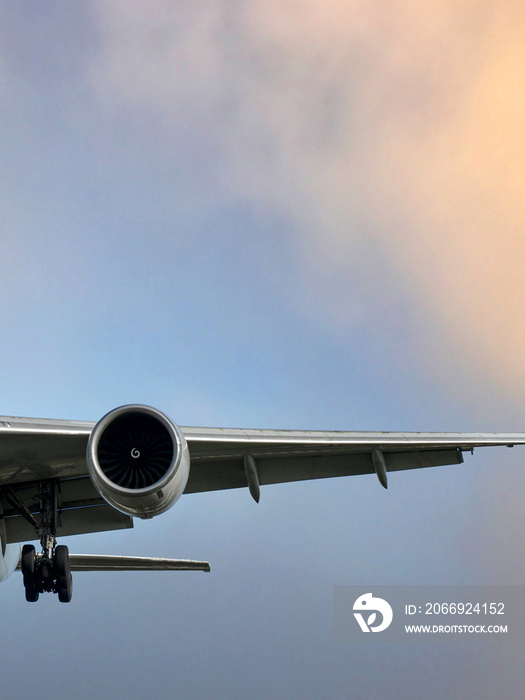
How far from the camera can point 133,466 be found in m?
10.1

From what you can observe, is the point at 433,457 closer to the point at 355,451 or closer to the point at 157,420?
the point at 355,451

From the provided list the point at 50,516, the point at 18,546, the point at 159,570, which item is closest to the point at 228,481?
the point at 159,570

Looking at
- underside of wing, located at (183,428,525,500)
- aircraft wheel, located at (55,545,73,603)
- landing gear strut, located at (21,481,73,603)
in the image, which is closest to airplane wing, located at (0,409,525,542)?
underside of wing, located at (183,428,525,500)

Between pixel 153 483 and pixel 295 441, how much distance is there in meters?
2.36

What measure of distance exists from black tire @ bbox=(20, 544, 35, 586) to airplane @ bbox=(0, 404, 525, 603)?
0.02 metres

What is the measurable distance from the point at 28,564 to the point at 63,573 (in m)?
0.61

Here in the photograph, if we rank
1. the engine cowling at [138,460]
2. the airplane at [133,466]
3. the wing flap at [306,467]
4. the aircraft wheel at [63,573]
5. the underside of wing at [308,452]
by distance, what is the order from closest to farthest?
1. the engine cowling at [138,460]
2. the airplane at [133,466]
3. the underside of wing at [308,452]
4. the aircraft wheel at [63,573]
5. the wing flap at [306,467]

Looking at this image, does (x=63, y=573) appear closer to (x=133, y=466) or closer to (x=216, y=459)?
(x=216, y=459)

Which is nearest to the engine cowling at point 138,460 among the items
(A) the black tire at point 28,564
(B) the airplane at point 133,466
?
(B) the airplane at point 133,466

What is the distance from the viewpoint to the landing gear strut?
12.5 m

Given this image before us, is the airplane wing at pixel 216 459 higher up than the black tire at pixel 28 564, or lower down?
higher up

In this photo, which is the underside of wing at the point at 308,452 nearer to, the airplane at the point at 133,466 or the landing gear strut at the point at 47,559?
the airplane at the point at 133,466

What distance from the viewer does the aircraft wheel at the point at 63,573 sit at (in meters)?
12.5

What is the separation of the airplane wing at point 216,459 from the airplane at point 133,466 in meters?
0.02
